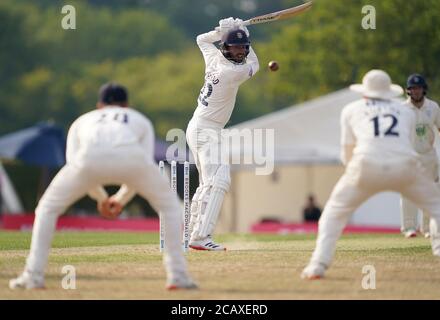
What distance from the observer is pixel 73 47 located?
2913 inches

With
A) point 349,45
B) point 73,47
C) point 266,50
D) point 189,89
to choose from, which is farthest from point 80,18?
point 349,45

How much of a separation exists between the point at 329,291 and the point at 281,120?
66.6 feet

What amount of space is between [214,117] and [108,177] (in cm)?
420

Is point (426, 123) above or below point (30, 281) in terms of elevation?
above

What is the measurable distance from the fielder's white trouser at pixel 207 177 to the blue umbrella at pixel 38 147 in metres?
17.2

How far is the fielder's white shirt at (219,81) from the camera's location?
1485 cm

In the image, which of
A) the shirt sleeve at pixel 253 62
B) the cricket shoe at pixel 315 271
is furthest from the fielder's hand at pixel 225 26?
the cricket shoe at pixel 315 271

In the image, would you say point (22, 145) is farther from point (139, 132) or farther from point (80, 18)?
point (80, 18)

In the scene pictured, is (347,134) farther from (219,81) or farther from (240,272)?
(219,81)

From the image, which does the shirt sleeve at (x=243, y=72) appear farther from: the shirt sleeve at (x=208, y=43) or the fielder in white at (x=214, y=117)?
the shirt sleeve at (x=208, y=43)

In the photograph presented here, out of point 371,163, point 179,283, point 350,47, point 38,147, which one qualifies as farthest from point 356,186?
point 350,47

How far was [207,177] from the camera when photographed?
Result: 14656mm

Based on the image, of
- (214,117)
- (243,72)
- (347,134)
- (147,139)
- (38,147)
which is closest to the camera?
(147,139)

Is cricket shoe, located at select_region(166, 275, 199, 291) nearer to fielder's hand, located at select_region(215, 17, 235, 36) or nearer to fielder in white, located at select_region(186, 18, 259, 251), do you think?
fielder in white, located at select_region(186, 18, 259, 251)
